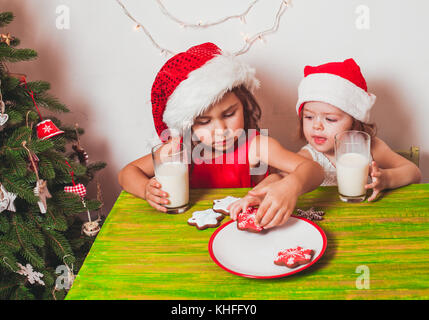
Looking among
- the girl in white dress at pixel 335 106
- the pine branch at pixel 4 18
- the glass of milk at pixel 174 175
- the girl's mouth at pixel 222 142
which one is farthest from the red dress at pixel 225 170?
the pine branch at pixel 4 18

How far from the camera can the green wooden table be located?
2.35 ft

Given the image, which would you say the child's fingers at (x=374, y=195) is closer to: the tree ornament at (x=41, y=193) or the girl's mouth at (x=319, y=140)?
the girl's mouth at (x=319, y=140)

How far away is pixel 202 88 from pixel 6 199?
2.32 feet

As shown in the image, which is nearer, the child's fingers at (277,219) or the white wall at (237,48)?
the child's fingers at (277,219)

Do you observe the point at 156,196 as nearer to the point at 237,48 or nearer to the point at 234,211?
the point at 234,211

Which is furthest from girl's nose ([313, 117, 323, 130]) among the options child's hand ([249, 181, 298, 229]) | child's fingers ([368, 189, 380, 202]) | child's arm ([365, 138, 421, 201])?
child's hand ([249, 181, 298, 229])

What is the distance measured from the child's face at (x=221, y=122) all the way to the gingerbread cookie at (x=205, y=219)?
29 centimetres

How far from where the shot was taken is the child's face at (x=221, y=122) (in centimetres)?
120

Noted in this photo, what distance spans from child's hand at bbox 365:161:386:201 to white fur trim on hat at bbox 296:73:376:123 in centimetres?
30

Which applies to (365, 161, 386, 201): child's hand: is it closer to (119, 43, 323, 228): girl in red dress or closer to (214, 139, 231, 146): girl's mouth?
(119, 43, 323, 228): girl in red dress

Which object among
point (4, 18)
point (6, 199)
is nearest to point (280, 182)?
point (6, 199)

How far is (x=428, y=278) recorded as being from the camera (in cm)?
72
